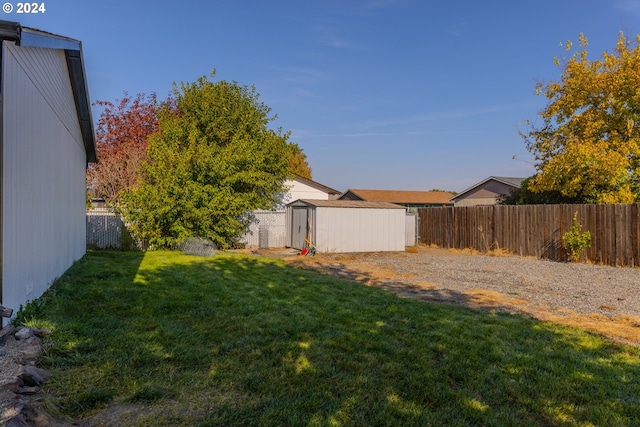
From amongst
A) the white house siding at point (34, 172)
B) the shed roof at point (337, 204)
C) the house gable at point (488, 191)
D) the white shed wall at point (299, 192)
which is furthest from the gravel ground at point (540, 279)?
the house gable at point (488, 191)

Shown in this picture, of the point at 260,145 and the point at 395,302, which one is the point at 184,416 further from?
the point at 260,145

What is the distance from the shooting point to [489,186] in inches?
1229

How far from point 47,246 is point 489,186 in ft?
101

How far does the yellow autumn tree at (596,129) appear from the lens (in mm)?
15039

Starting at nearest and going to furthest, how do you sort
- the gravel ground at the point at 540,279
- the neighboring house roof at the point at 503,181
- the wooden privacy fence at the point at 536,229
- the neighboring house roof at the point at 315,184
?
1. the gravel ground at the point at 540,279
2. the wooden privacy fence at the point at 536,229
3. the neighboring house roof at the point at 315,184
4. the neighboring house roof at the point at 503,181

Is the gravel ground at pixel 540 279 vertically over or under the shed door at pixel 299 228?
under

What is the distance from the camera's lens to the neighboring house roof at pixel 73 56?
3842 millimetres

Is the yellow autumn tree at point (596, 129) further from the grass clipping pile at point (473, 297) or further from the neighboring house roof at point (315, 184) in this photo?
the neighboring house roof at point (315, 184)

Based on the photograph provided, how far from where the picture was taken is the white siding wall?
51.1ft

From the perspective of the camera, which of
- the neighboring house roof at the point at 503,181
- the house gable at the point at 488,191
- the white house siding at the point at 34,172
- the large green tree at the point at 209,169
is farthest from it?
the house gable at the point at 488,191

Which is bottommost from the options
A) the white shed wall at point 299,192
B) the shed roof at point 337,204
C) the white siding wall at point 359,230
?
the white siding wall at point 359,230

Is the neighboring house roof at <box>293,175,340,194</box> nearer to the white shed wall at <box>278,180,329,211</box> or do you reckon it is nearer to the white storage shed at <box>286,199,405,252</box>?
the white shed wall at <box>278,180,329,211</box>

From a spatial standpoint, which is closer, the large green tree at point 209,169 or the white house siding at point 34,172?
the white house siding at point 34,172

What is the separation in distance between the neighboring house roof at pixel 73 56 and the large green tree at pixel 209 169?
2458mm
